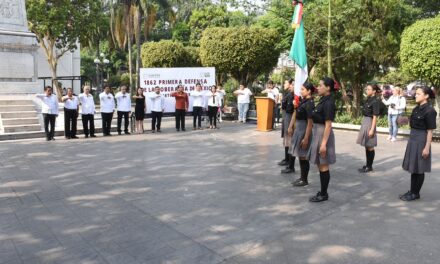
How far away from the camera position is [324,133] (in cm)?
570

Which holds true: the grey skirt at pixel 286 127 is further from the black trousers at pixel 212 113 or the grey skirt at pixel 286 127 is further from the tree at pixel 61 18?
the tree at pixel 61 18

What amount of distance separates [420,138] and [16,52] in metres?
12.2

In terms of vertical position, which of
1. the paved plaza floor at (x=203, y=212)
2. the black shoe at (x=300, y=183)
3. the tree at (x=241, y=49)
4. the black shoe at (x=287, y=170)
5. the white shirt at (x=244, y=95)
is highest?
the tree at (x=241, y=49)

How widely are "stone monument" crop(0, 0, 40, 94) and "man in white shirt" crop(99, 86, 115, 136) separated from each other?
9.27 feet

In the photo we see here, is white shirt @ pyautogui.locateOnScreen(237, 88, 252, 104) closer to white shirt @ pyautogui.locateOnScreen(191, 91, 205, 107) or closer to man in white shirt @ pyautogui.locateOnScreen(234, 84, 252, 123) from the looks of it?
man in white shirt @ pyautogui.locateOnScreen(234, 84, 252, 123)

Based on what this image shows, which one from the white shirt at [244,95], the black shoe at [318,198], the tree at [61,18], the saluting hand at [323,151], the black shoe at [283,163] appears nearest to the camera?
the saluting hand at [323,151]

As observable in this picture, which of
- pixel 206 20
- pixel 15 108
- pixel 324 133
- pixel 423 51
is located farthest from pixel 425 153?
pixel 206 20

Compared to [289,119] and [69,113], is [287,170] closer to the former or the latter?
[289,119]

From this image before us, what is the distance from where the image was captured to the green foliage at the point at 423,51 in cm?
1143

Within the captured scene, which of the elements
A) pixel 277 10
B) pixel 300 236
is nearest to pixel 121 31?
pixel 277 10

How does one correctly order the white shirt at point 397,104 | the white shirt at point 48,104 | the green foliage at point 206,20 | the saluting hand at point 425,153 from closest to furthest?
the saluting hand at point 425,153, the white shirt at point 48,104, the white shirt at point 397,104, the green foliage at point 206,20

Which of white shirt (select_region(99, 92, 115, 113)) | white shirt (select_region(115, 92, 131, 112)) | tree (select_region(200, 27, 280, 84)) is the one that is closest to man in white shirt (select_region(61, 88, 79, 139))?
white shirt (select_region(99, 92, 115, 113))

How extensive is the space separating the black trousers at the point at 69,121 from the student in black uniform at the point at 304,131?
7689mm

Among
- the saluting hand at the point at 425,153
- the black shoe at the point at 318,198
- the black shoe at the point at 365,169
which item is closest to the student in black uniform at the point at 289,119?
the black shoe at the point at 365,169
